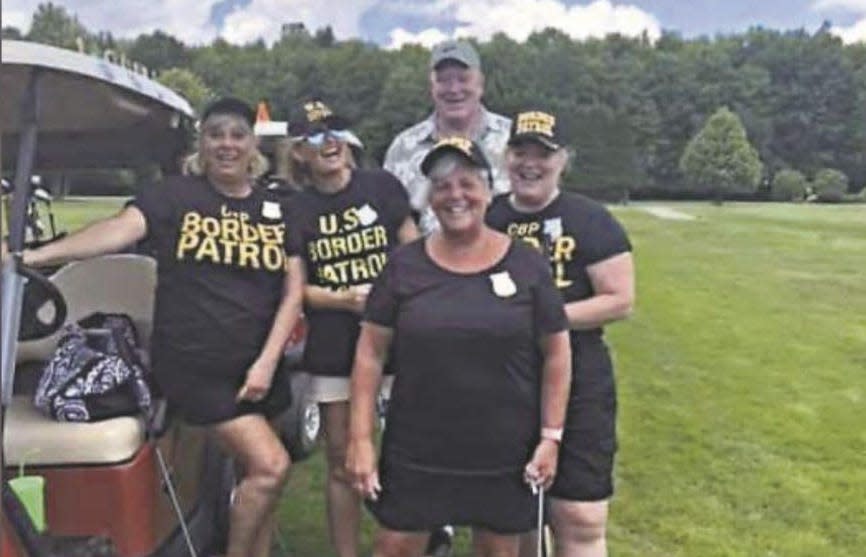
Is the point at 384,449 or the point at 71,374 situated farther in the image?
the point at 71,374

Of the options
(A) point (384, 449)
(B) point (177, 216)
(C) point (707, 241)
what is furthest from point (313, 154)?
(C) point (707, 241)

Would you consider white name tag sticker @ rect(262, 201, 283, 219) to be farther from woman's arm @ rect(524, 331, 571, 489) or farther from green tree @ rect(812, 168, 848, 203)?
green tree @ rect(812, 168, 848, 203)

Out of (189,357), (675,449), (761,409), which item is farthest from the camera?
(761,409)

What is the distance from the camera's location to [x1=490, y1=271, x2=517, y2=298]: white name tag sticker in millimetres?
2916

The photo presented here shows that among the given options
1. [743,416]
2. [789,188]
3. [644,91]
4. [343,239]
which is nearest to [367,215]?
[343,239]

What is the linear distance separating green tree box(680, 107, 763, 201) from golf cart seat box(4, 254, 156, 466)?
45039 mm

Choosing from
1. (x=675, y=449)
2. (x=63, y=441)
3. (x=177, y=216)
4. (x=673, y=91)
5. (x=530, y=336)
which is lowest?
(x=675, y=449)

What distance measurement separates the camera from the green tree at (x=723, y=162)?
161 ft

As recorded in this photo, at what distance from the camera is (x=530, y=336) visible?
9.66 feet

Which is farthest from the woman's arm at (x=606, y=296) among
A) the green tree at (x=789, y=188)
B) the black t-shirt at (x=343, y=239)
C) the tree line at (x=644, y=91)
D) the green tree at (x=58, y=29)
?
the green tree at (x=789, y=188)

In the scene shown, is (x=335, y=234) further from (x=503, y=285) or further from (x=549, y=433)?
(x=549, y=433)

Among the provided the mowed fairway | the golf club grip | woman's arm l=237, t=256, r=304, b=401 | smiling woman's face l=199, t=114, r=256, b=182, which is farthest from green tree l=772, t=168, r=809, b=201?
the golf club grip

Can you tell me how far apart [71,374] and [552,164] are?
1417 mm

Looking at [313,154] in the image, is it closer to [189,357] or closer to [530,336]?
[189,357]
